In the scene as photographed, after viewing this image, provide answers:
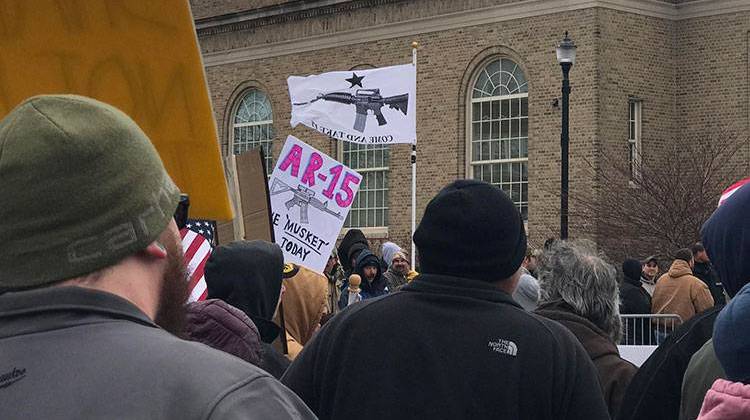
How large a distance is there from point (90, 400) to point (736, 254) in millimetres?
2650

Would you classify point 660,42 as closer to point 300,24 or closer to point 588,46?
point 588,46

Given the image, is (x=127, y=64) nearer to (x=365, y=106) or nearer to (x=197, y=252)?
(x=197, y=252)

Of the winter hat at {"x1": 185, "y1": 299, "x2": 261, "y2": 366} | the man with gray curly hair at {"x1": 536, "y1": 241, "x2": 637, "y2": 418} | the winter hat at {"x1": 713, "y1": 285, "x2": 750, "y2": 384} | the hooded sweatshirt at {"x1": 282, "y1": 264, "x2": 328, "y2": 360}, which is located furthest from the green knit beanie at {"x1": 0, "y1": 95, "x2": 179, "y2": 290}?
the hooded sweatshirt at {"x1": 282, "y1": 264, "x2": 328, "y2": 360}

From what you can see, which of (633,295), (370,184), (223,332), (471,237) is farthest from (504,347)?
(370,184)

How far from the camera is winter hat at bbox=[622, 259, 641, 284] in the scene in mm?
14508

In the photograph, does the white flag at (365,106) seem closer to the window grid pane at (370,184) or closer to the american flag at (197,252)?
the american flag at (197,252)

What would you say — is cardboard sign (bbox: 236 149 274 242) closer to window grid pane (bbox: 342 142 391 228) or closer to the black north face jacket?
the black north face jacket

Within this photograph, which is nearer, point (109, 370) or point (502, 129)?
point (109, 370)

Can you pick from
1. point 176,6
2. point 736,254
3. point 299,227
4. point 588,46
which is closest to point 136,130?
point 176,6

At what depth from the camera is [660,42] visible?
3131cm

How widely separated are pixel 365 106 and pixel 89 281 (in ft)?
57.2

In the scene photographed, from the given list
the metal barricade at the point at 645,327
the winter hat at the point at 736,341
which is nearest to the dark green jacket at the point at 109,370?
the winter hat at the point at 736,341

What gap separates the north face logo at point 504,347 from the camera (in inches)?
147

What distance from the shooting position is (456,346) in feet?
12.4
